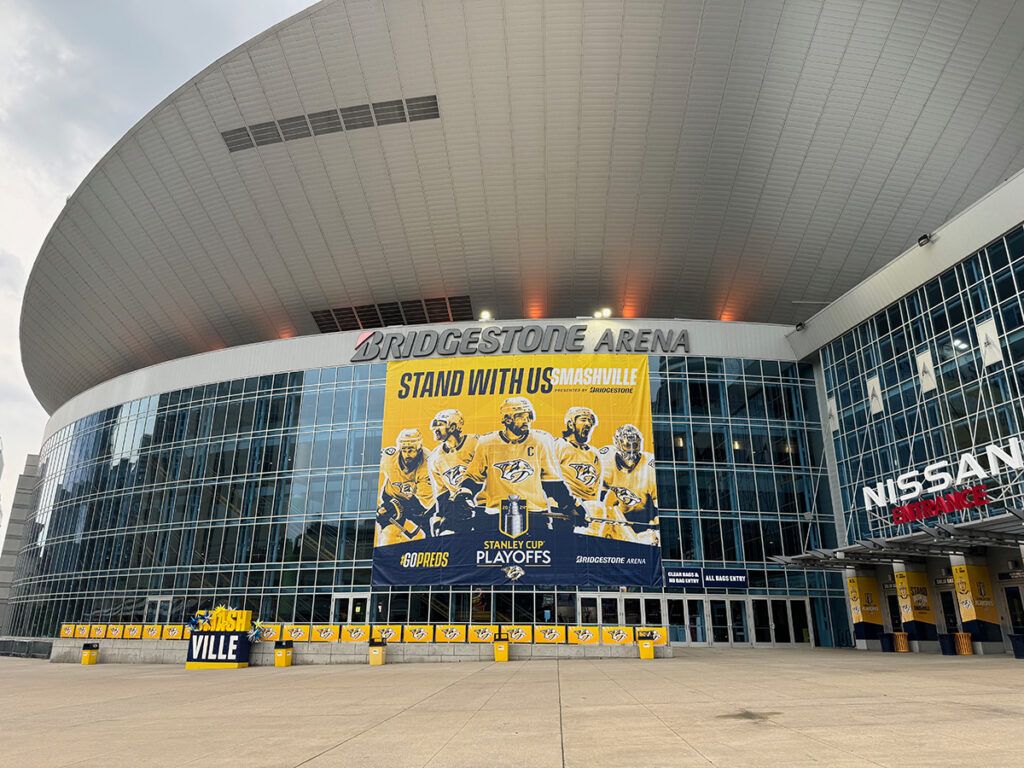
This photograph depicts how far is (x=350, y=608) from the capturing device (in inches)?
1323

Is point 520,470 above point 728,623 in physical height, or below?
above

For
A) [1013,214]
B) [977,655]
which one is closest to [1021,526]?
[977,655]

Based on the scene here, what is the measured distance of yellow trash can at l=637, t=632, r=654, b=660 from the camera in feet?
86.8

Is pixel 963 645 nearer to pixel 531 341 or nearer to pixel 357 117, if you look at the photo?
pixel 531 341

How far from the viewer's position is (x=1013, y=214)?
82.1ft

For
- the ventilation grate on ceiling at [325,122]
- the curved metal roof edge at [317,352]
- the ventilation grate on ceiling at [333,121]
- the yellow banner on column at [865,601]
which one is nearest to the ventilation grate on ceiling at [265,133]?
the ventilation grate on ceiling at [333,121]

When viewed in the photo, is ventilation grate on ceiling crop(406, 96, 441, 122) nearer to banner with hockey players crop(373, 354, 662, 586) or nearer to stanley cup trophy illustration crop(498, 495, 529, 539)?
banner with hockey players crop(373, 354, 662, 586)

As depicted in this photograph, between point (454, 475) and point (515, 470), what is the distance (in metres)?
3.00

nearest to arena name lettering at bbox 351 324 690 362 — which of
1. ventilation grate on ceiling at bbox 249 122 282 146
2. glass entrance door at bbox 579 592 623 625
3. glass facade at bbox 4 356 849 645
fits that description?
glass facade at bbox 4 356 849 645

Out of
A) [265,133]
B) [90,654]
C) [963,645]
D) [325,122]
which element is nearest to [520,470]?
[963,645]

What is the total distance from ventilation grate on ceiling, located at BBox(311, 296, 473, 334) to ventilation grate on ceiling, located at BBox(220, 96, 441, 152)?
1030cm

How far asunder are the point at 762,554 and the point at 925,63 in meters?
23.8

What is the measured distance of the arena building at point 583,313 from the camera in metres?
30.4

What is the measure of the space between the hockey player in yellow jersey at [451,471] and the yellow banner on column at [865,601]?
58.9ft
